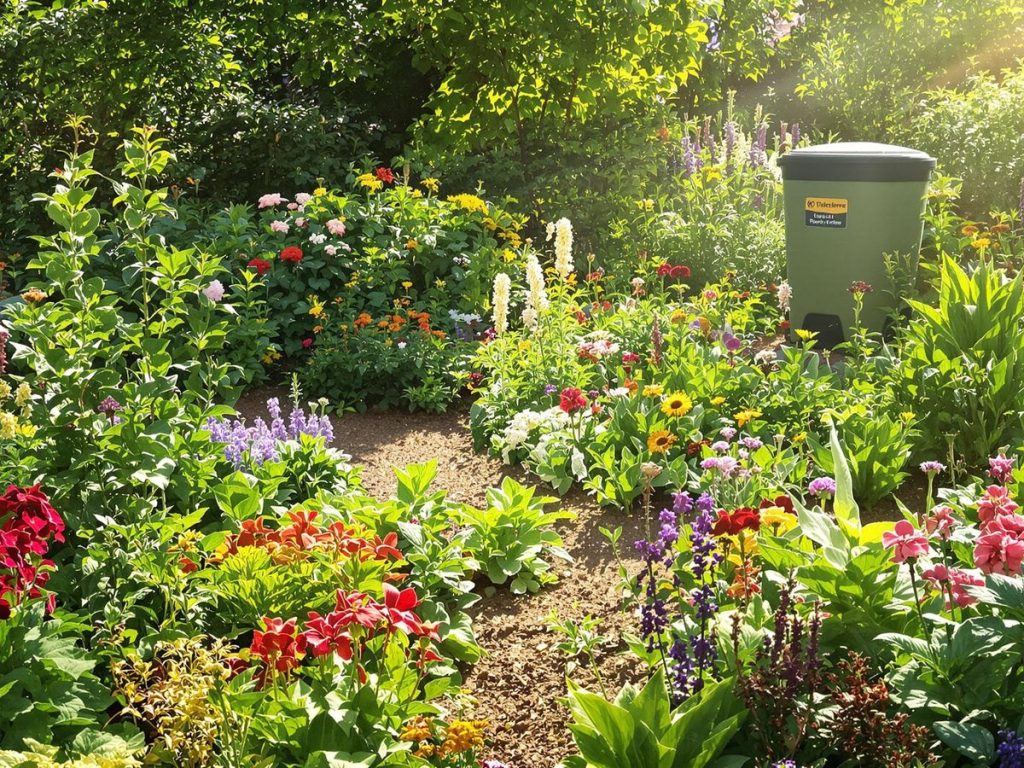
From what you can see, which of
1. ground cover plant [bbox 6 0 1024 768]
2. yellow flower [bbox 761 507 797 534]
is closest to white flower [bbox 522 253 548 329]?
ground cover plant [bbox 6 0 1024 768]

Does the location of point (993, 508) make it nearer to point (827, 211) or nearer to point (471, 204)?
point (827, 211)

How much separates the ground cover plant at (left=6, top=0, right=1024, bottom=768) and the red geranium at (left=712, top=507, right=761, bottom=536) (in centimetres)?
1

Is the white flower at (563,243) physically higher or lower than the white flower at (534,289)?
higher

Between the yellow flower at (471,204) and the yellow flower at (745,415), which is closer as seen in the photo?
the yellow flower at (745,415)

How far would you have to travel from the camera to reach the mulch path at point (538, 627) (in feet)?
10.2

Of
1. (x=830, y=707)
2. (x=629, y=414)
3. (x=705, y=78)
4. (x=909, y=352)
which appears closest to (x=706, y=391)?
(x=629, y=414)

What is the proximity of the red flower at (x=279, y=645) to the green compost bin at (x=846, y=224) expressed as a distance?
468 cm

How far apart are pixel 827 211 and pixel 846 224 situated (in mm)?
138

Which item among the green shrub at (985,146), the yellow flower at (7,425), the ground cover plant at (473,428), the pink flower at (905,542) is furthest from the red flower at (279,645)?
the green shrub at (985,146)

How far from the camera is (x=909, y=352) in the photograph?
4.95 metres

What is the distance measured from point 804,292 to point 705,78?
17.9 ft

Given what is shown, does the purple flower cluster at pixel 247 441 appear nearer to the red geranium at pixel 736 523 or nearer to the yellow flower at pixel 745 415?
the yellow flower at pixel 745 415

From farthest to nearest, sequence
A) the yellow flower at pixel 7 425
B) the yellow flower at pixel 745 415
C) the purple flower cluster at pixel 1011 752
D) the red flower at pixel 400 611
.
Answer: the yellow flower at pixel 745 415 → the yellow flower at pixel 7 425 → the red flower at pixel 400 611 → the purple flower cluster at pixel 1011 752

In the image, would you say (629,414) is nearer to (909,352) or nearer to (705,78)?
(909,352)
